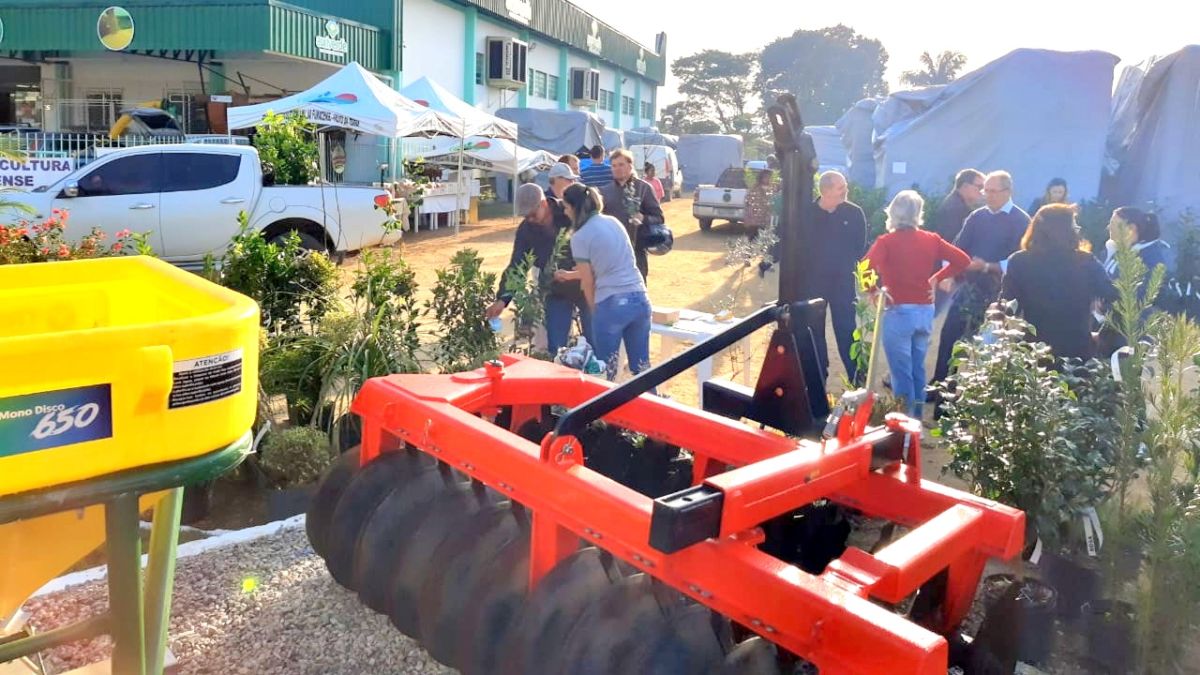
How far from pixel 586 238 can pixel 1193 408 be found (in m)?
3.69

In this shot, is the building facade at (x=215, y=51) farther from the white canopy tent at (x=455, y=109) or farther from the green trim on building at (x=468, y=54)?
the white canopy tent at (x=455, y=109)

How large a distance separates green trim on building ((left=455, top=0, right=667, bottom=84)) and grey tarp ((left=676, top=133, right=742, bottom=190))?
6.08m

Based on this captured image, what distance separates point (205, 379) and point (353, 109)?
16.0 metres

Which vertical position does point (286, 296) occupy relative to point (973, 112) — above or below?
below

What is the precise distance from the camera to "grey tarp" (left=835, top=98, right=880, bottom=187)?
19.6 meters

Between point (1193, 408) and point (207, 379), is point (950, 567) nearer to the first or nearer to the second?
point (1193, 408)

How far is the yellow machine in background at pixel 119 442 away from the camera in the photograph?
1717 millimetres

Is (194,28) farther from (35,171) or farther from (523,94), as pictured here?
(523,94)

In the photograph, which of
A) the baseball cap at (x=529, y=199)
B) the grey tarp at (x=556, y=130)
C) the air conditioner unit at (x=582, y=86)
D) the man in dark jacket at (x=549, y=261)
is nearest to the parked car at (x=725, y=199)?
the grey tarp at (x=556, y=130)

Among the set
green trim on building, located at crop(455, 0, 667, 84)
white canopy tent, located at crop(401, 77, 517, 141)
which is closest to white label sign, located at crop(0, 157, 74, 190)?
white canopy tent, located at crop(401, 77, 517, 141)

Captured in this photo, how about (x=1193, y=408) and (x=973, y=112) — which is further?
(x=973, y=112)

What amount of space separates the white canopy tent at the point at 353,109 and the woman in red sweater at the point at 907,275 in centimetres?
1208

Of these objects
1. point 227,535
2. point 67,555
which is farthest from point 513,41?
point 67,555

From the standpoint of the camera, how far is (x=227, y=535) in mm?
4492
